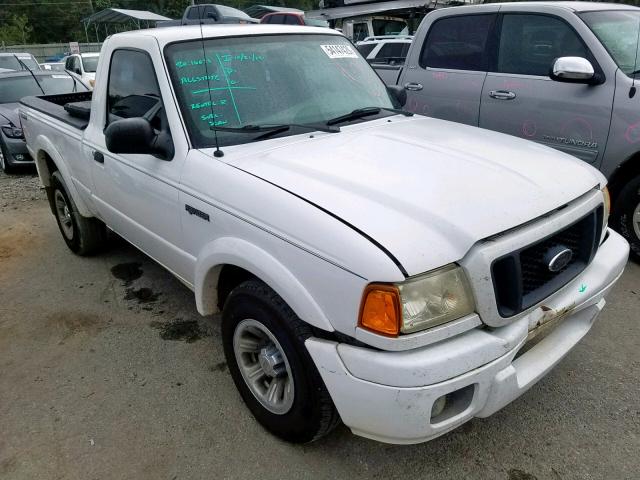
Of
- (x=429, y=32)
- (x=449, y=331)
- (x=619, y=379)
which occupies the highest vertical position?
(x=429, y=32)

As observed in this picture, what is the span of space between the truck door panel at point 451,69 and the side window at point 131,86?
308 centimetres

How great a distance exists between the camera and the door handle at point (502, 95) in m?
4.65

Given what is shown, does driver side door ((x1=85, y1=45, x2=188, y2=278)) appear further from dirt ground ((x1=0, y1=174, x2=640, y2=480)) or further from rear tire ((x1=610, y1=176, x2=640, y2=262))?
rear tire ((x1=610, y1=176, x2=640, y2=262))

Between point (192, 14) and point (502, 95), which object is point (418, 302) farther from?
point (192, 14)

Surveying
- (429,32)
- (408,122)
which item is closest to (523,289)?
(408,122)

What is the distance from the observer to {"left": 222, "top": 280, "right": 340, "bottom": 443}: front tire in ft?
6.98

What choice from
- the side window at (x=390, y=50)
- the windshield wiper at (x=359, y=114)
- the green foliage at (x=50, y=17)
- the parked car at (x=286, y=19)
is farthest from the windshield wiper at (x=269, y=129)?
the green foliage at (x=50, y=17)

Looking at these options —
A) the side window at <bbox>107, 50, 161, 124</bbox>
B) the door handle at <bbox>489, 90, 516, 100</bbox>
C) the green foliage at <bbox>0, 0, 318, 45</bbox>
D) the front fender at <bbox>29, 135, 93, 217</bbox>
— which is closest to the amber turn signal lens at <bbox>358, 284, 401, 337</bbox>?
the side window at <bbox>107, 50, 161, 124</bbox>

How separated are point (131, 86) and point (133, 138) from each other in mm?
846

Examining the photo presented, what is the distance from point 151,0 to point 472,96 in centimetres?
3915

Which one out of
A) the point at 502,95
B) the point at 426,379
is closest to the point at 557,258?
the point at 426,379

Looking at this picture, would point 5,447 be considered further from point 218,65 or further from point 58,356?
point 218,65

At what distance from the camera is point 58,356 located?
327 centimetres

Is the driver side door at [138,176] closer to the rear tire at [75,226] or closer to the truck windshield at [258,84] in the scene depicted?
the truck windshield at [258,84]
